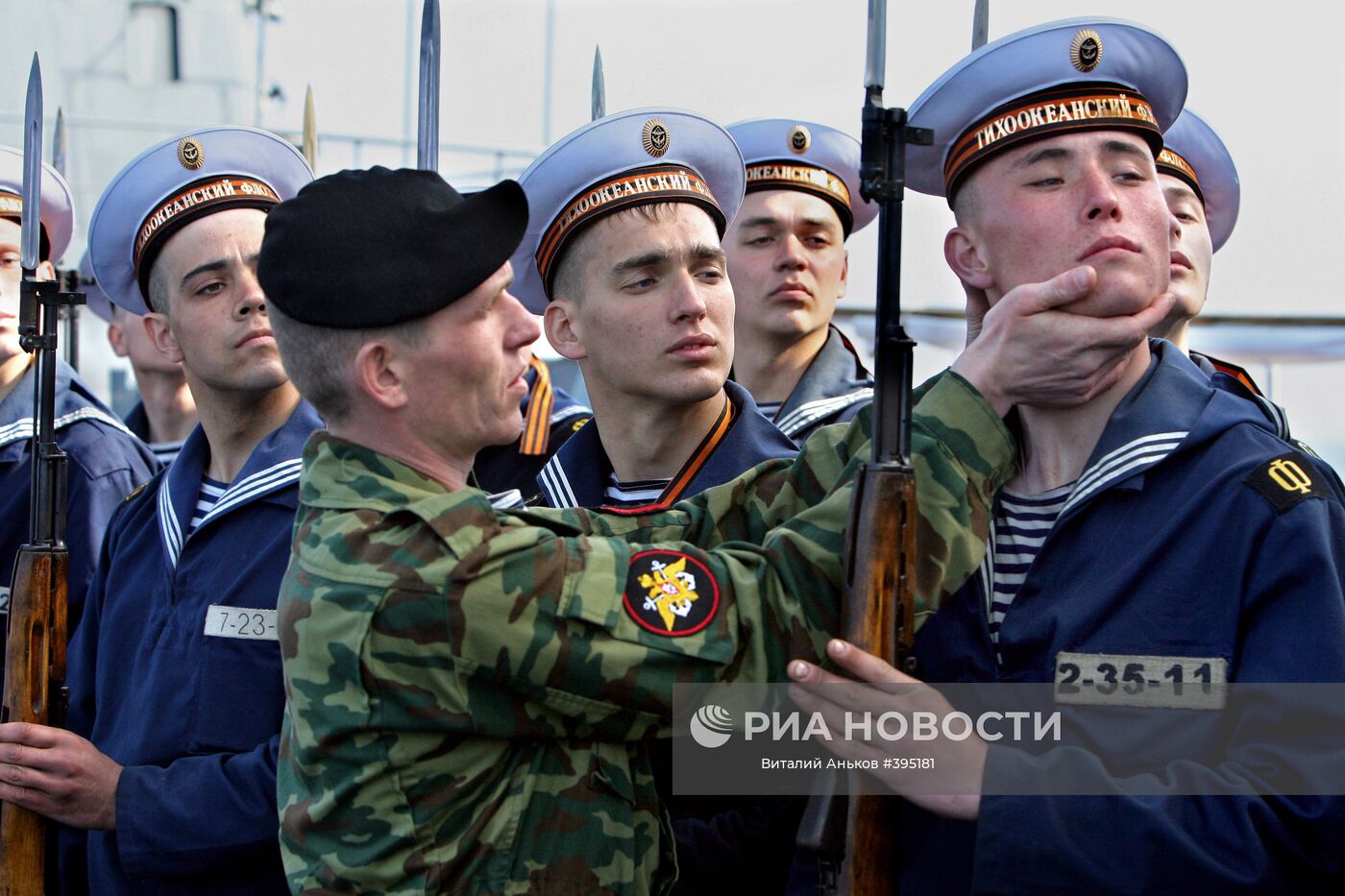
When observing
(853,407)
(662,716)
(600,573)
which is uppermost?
(853,407)

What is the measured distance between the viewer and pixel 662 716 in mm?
2371

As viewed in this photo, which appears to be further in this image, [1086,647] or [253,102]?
[253,102]

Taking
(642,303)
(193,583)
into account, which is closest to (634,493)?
(642,303)

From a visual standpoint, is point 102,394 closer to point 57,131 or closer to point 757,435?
point 57,131

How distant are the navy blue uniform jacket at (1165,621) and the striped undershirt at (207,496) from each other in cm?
197

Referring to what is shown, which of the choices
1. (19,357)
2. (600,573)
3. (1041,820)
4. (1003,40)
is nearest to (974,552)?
(1041,820)

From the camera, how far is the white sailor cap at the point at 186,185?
156 inches

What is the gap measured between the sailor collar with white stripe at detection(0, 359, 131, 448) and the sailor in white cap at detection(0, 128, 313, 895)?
0.39m

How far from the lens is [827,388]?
4762mm

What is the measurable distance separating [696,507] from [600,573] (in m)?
0.51

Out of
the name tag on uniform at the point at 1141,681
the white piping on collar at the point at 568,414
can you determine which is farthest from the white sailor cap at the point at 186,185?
the name tag on uniform at the point at 1141,681

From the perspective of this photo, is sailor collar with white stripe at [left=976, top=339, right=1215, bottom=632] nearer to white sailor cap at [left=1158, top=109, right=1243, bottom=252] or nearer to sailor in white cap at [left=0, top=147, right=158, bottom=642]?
white sailor cap at [left=1158, top=109, right=1243, bottom=252]

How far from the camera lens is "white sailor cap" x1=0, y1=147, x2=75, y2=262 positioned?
15.8 feet

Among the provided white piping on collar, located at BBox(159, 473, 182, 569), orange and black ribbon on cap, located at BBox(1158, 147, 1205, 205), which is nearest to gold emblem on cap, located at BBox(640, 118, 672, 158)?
orange and black ribbon on cap, located at BBox(1158, 147, 1205, 205)
